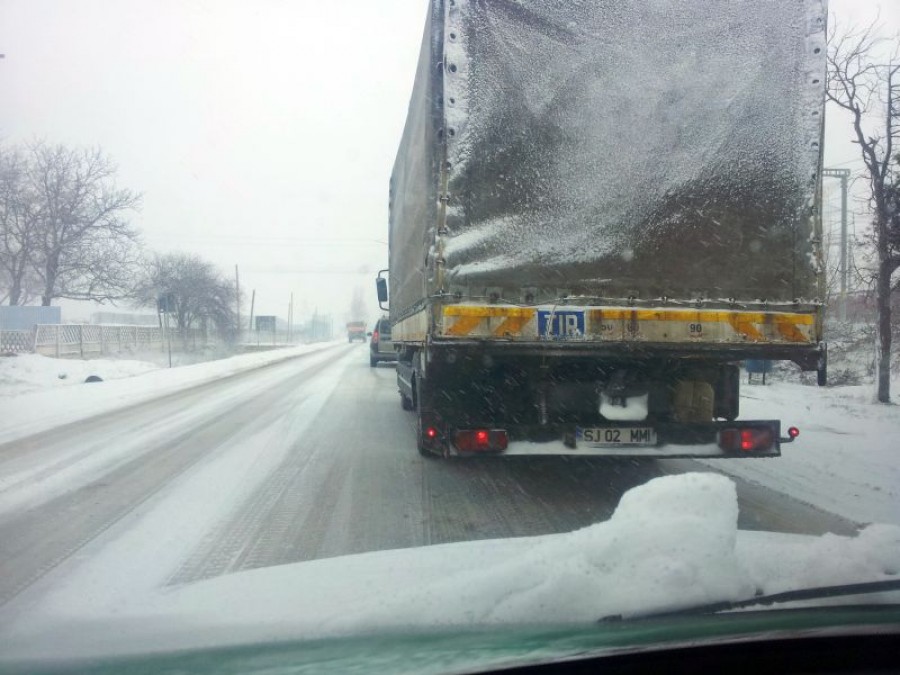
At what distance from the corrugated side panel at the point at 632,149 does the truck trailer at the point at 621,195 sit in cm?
1

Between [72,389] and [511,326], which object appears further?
[72,389]

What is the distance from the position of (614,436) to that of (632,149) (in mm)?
2203

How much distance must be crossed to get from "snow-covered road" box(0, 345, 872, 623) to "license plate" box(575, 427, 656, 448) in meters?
0.54

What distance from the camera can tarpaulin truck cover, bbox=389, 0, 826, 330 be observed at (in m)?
4.96

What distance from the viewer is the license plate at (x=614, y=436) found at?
5.27m

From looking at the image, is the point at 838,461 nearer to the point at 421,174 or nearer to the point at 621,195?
the point at 621,195

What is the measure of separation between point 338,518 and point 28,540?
205 cm

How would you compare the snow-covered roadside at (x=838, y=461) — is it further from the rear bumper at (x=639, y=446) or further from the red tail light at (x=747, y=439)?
the rear bumper at (x=639, y=446)

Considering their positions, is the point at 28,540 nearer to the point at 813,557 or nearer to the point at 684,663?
the point at 684,663

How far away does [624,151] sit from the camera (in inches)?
199

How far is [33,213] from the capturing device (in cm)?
2916

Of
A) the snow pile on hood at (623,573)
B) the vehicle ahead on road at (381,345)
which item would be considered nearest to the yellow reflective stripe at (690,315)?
the snow pile on hood at (623,573)

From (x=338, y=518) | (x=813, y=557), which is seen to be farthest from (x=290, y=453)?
(x=813, y=557)

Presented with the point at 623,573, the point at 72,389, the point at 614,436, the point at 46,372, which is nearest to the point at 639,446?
the point at 614,436
